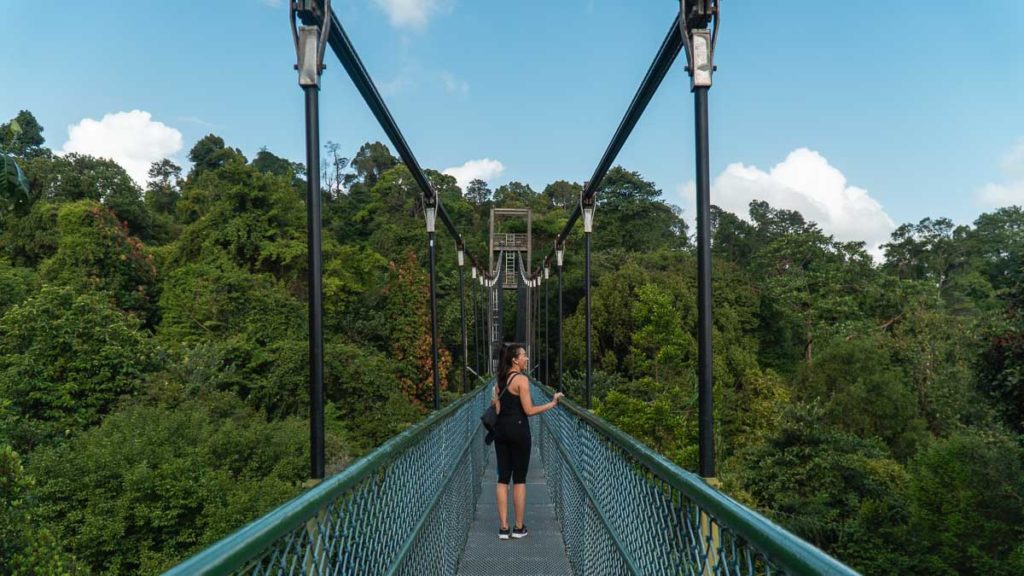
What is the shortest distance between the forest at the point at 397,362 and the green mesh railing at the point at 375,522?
1148 mm

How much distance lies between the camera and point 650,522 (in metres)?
1.76

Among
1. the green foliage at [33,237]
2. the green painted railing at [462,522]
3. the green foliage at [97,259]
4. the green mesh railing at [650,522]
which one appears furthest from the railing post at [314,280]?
the green foliage at [33,237]

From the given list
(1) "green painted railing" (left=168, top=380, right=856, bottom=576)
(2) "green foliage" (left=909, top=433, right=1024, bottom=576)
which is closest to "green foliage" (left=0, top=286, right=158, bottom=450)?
(1) "green painted railing" (left=168, top=380, right=856, bottom=576)

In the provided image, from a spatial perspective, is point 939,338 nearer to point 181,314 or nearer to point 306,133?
point 181,314

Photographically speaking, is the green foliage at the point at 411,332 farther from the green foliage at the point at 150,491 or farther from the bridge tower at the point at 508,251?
the green foliage at the point at 150,491

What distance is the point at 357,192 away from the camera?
3638 centimetres

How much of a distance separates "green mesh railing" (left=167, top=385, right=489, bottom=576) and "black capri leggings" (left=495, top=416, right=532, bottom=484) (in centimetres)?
23

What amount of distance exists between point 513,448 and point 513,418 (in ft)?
0.55

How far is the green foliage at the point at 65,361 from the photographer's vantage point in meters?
14.2

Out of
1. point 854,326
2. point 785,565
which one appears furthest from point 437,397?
point 854,326

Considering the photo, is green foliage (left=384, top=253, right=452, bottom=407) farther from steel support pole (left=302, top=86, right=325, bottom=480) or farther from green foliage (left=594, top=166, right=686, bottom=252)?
steel support pole (left=302, top=86, right=325, bottom=480)

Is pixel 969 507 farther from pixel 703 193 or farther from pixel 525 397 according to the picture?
pixel 703 193

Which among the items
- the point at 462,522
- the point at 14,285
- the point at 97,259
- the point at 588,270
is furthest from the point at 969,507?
the point at 14,285

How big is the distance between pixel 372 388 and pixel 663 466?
1711 centimetres
